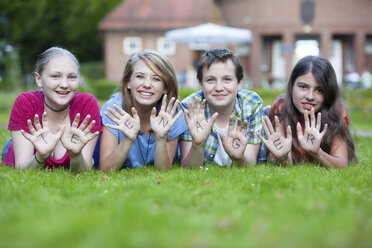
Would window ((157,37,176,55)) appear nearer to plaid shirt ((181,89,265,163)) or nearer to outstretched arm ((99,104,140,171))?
plaid shirt ((181,89,265,163))

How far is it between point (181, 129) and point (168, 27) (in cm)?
2914

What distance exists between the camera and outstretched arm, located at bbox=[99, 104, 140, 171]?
5.00 meters

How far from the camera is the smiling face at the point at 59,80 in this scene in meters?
5.19

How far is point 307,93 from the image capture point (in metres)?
5.84

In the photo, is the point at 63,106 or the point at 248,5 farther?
the point at 248,5

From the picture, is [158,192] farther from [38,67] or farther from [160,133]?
[38,67]

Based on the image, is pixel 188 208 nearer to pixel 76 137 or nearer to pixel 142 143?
pixel 76 137

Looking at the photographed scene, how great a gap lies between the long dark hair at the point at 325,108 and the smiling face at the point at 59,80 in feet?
8.94

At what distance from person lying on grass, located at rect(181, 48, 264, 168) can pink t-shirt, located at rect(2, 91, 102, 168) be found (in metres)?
1.13

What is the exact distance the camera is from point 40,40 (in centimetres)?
3378

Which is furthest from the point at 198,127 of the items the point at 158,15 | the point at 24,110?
the point at 158,15

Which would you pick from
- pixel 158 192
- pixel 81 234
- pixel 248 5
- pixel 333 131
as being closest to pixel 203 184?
pixel 158 192

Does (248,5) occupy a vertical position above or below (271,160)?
above

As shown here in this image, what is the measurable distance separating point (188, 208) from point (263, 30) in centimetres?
2809
